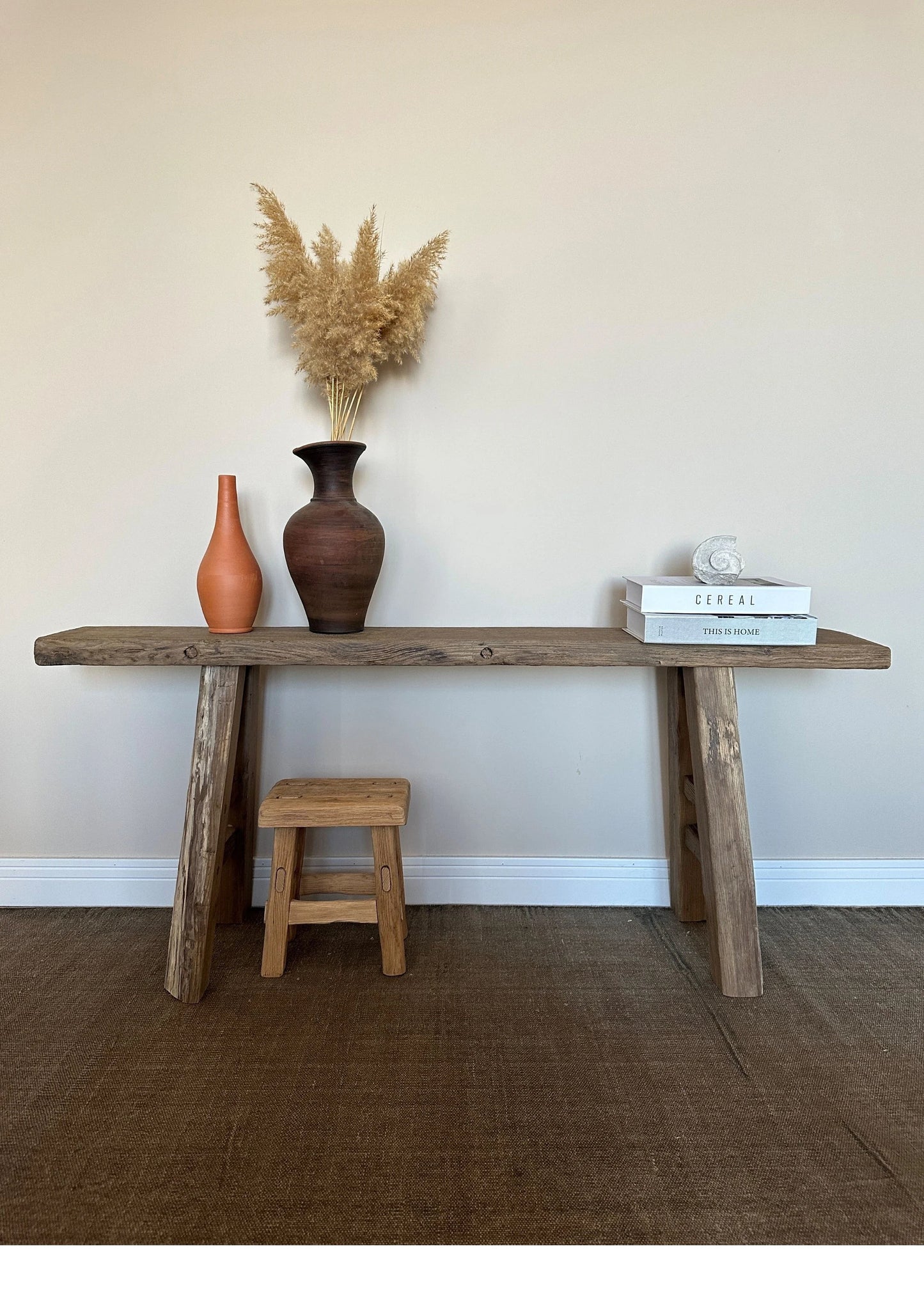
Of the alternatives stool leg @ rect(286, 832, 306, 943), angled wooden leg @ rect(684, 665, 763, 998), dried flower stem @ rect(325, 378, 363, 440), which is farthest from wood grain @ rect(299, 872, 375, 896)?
dried flower stem @ rect(325, 378, 363, 440)

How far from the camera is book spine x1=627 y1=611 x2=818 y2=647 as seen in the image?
65.1 inches

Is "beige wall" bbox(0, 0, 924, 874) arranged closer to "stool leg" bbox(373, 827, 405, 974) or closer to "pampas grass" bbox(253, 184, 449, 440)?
"pampas grass" bbox(253, 184, 449, 440)

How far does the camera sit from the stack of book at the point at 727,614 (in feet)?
5.43

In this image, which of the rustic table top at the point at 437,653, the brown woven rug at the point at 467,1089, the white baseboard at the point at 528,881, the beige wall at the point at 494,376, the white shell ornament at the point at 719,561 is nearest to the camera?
the brown woven rug at the point at 467,1089

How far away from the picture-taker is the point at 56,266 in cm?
Answer: 193

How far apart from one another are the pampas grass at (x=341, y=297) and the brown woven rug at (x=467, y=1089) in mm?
1258

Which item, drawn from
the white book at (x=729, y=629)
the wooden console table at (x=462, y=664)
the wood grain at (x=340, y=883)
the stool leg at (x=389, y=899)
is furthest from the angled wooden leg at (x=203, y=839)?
the white book at (x=729, y=629)

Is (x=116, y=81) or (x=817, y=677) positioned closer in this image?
(x=116, y=81)

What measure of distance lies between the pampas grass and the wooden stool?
0.83 metres

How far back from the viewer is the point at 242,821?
1.99 metres

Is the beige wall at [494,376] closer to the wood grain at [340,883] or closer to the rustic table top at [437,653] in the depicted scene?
the wood grain at [340,883]

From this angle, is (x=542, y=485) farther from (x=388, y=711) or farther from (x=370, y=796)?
(x=370, y=796)

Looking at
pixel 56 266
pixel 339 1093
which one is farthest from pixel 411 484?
pixel 339 1093

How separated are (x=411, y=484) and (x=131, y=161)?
3.30 feet
